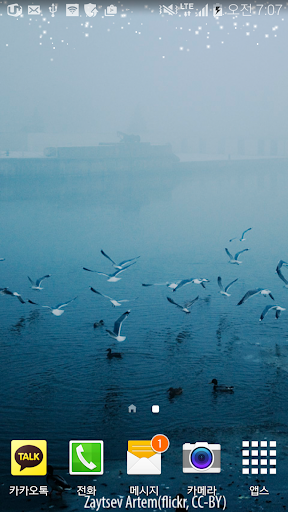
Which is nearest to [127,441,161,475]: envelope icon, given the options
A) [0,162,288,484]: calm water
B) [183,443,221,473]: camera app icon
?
[183,443,221,473]: camera app icon

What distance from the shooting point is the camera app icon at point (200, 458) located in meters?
6.07

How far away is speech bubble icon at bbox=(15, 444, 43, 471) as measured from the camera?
6.11m

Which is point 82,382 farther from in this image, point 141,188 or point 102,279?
point 141,188

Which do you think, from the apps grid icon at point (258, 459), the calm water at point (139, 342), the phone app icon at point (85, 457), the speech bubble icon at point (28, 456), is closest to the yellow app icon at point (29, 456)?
the speech bubble icon at point (28, 456)

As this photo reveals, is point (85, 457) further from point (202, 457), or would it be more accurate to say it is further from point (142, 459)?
point (202, 457)

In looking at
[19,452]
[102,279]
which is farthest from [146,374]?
[102,279]

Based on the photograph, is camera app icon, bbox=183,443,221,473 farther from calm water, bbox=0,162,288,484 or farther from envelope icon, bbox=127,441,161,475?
calm water, bbox=0,162,288,484

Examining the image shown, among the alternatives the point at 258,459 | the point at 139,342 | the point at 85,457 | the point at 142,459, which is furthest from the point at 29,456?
the point at 139,342

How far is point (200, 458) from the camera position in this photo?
20.2ft

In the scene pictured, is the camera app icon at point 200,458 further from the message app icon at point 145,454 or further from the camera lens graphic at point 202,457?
the message app icon at point 145,454

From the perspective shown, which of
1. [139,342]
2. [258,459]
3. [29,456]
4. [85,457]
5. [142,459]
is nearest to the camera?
[85,457]

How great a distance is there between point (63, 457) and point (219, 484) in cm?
263

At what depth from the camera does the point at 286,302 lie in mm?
17375

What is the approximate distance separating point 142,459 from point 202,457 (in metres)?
0.65
